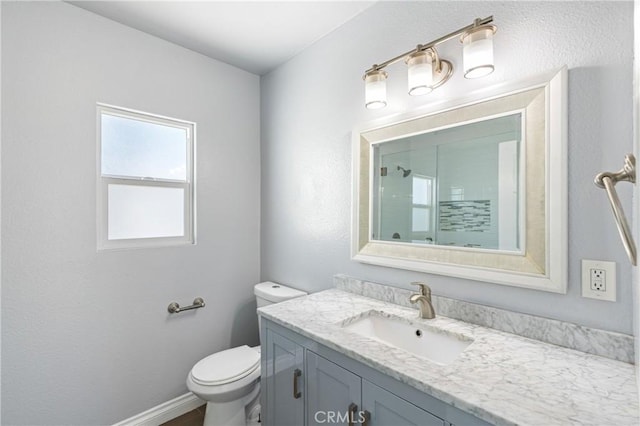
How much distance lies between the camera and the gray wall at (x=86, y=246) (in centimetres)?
149

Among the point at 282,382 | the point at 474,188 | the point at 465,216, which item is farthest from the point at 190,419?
the point at 474,188

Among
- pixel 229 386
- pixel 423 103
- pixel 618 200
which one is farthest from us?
pixel 229 386

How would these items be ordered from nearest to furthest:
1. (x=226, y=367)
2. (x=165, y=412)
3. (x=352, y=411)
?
(x=352, y=411) → (x=226, y=367) → (x=165, y=412)

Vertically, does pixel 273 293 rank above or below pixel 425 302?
below

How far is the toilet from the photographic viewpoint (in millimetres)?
1613

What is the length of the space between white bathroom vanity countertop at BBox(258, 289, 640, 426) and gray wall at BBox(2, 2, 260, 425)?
124 centimetres

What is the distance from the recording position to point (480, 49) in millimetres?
1120

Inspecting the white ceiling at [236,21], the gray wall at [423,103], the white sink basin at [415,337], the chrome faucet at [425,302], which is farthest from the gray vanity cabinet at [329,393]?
the white ceiling at [236,21]

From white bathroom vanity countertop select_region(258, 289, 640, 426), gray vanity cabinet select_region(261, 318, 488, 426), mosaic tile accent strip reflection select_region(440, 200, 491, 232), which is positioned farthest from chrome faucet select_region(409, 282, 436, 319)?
gray vanity cabinet select_region(261, 318, 488, 426)

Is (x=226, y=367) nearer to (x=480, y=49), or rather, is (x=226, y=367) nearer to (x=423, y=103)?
(x=423, y=103)

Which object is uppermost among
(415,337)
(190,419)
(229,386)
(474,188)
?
(474,188)

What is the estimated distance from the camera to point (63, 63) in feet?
5.33

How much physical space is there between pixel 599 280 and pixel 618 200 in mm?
353

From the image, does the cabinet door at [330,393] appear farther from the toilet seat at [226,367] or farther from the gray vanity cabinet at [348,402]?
the toilet seat at [226,367]
